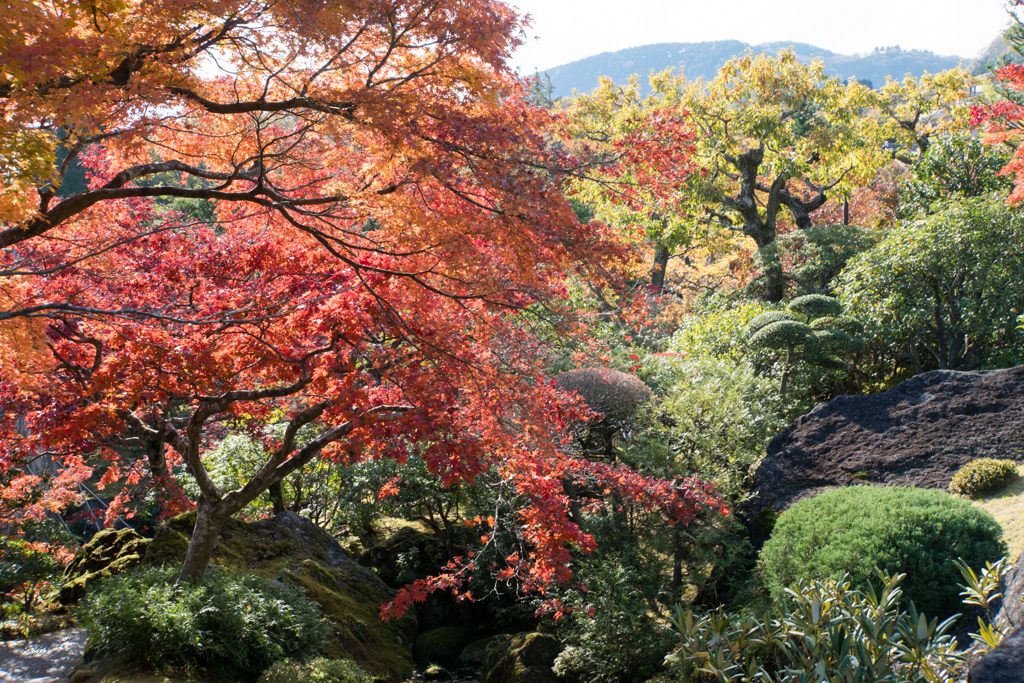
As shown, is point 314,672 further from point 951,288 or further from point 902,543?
point 951,288

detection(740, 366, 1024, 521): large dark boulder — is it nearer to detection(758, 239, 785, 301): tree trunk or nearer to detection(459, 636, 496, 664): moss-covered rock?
detection(459, 636, 496, 664): moss-covered rock

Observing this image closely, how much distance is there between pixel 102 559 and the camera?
700 cm

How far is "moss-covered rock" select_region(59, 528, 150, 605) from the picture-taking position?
661 cm

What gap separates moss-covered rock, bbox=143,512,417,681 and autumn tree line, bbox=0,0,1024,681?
63 centimetres

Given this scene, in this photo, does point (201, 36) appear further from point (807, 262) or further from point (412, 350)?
point (807, 262)

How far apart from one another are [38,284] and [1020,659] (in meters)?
7.20

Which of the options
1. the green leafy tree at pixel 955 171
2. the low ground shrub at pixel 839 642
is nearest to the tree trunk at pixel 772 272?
the green leafy tree at pixel 955 171

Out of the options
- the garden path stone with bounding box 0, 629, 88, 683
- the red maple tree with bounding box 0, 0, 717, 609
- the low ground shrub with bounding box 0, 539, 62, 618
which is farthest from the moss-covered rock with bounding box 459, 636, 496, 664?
the low ground shrub with bounding box 0, 539, 62, 618

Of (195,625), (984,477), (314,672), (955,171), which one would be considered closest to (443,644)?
(314,672)

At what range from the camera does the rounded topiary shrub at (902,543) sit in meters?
4.55

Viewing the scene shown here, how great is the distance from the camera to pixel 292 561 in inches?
288

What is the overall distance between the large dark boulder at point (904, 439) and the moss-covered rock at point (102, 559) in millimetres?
6844

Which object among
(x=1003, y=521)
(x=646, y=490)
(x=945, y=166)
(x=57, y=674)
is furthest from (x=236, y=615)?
(x=945, y=166)

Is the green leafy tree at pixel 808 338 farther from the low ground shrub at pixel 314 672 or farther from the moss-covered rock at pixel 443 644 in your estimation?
the low ground shrub at pixel 314 672
